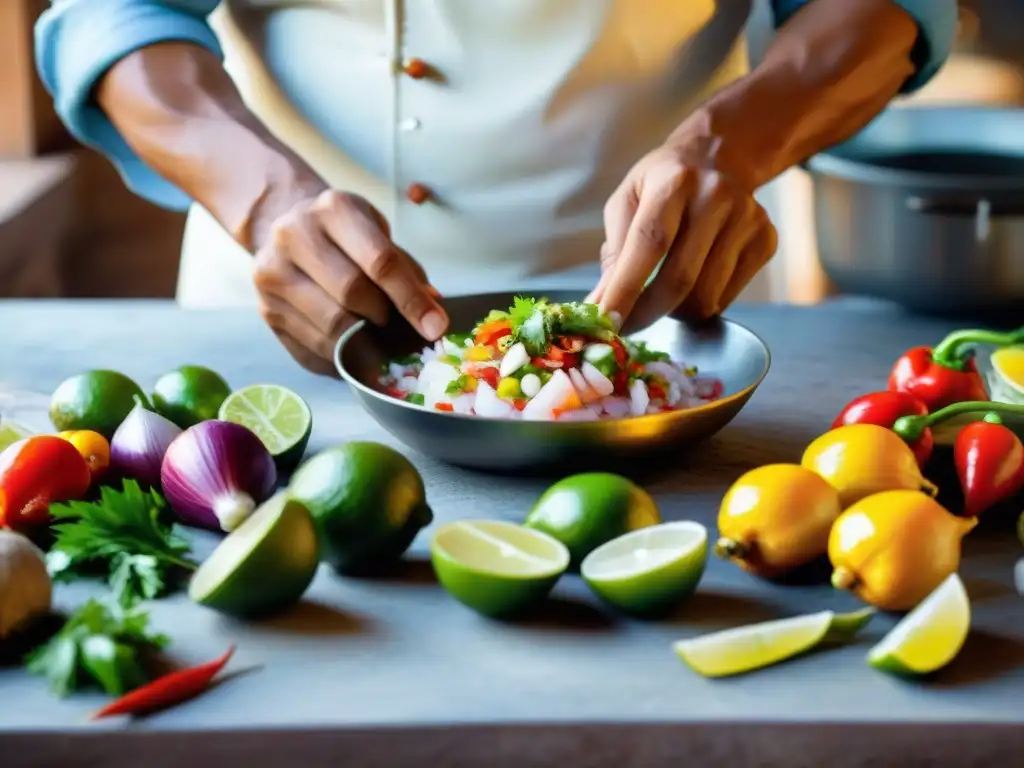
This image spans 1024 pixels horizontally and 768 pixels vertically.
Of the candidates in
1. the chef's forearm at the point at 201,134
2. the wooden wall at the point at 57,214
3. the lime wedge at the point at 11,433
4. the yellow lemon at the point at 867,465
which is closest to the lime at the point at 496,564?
the yellow lemon at the point at 867,465

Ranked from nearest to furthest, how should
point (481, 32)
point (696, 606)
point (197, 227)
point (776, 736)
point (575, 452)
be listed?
1. point (776, 736)
2. point (696, 606)
3. point (575, 452)
4. point (481, 32)
5. point (197, 227)

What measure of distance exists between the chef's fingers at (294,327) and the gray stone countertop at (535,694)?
15.4 inches

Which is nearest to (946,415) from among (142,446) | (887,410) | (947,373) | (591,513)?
(887,410)

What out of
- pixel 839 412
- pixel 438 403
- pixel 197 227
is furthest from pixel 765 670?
pixel 197 227

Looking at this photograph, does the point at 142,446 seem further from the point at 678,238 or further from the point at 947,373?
the point at 947,373

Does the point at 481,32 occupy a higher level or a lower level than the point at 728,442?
higher

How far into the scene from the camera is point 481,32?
1.67 m

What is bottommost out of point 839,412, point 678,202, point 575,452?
point 839,412

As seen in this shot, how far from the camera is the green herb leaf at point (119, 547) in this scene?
3.19 feet

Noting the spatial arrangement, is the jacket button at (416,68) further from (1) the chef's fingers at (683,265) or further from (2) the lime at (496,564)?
(2) the lime at (496,564)

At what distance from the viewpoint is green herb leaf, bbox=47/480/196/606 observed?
97cm

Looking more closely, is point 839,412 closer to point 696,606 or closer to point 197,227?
point 696,606

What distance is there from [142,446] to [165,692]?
356 millimetres

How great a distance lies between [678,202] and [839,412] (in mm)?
298
